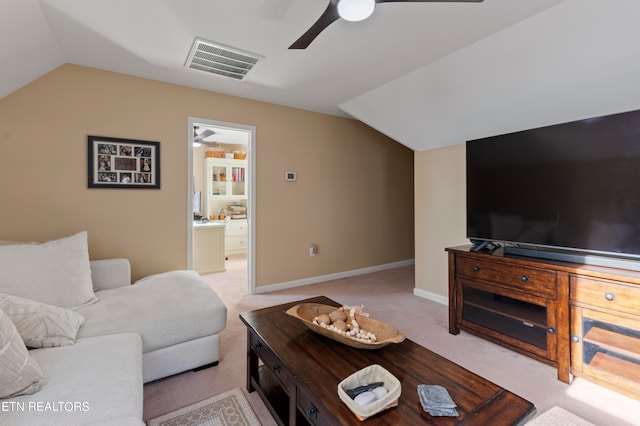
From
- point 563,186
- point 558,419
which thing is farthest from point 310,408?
point 563,186

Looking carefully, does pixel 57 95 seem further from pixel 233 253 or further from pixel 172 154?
pixel 233 253

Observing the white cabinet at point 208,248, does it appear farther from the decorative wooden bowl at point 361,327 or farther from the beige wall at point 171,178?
the decorative wooden bowl at point 361,327

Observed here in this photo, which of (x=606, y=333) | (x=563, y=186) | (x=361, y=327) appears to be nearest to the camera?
(x=361, y=327)

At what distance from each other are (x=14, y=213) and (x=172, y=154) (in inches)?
53.1

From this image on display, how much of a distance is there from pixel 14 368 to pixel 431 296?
3354 mm

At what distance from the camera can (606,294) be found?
66.9 inches

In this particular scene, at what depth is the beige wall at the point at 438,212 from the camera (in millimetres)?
3059

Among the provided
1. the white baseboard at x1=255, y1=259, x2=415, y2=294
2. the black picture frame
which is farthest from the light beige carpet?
the black picture frame

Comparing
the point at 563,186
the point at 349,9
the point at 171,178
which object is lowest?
the point at 563,186

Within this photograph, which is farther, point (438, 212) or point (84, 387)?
point (438, 212)

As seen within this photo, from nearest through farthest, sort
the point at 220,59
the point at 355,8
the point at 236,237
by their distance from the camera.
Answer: the point at 355,8 < the point at 220,59 < the point at 236,237

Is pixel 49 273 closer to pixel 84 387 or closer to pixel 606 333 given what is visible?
pixel 84 387

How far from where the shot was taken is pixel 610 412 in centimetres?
159

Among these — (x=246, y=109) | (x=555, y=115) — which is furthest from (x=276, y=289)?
(x=555, y=115)
